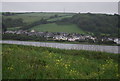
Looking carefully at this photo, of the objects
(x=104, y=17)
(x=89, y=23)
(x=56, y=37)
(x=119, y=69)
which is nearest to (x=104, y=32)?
(x=89, y=23)

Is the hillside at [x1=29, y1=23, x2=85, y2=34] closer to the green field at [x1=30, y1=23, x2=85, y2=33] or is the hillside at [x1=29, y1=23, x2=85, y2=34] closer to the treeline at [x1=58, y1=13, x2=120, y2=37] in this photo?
the green field at [x1=30, y1=23, x2=85, y2=33]

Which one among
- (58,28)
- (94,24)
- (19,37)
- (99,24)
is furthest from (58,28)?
(19,37)

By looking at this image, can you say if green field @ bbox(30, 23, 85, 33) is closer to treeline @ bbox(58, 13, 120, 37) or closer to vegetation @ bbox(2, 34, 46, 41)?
treeline @ bbox(58, 13, 120, 37)

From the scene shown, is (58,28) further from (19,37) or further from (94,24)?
(19,37)

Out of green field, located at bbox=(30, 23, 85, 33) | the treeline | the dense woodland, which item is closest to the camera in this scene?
green field, located at bbox=(30, 23, 85, 33)

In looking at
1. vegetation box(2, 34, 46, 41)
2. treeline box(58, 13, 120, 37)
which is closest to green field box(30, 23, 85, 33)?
treeline box(58, 13, 120, 37)

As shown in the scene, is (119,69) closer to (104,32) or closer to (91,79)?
(91,79)

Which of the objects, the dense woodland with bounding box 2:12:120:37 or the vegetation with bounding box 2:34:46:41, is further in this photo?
the dense woodland with bounding box 2:12:120:37

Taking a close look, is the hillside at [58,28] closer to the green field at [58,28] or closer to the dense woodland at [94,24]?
the green field at [58,28]

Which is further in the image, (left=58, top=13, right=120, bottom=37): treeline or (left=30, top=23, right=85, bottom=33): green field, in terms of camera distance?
(left=58, top=13, right=120, bottom=37): treeline

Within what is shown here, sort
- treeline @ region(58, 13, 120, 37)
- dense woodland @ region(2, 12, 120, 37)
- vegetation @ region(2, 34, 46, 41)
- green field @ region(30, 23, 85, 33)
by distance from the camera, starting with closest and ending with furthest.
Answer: vegetation @ region(2, 34, 46, 41) < green field @ region(30, 23, 85, 33) < dense woodland @ region(2, 12, 120, 37) < treeline @ region(58, 13, 120, 37)
